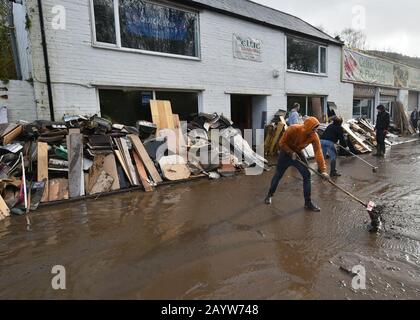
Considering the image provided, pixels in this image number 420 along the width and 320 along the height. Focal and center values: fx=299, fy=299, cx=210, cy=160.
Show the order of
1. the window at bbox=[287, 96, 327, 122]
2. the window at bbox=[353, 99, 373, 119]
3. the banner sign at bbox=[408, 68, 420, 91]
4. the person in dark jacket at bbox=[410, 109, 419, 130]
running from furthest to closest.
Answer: the banner sign at bbox=[408, 68, 420, 91], the person in dark jacket at bbox=[410, 109, 419, 130], the window at bbox=[353, 99, 373, 119], the window at bbox=[287, 96, 327, 122]

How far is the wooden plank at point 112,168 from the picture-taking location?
6.63m

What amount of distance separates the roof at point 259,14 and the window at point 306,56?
1.32ft

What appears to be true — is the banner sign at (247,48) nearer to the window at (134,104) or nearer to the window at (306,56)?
the window at (306,56)

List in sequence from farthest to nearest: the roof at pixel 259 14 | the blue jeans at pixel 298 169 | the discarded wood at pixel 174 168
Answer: the roof at pixel 259 14
the discarded wood at pixel 174 168
the blue jeans at pixel 298 169

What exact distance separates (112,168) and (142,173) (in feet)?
2.27

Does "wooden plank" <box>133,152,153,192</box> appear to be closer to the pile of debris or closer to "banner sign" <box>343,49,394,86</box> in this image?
the pile of debris

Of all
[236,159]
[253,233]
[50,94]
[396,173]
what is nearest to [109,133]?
[50,94]

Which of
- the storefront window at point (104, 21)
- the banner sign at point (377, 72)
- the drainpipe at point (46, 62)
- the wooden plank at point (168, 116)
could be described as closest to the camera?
the drainpipe at point (46, 62)

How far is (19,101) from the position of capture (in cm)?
713

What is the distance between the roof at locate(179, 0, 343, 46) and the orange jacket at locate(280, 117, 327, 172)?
6.57 m

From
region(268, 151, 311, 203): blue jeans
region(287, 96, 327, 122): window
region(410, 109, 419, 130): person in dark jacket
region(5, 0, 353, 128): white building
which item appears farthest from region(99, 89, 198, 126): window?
region(410, 109, 419, 130): person in dark jacket

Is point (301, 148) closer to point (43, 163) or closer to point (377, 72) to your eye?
point (43, 163)

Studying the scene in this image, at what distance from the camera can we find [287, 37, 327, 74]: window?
1338 centimetres

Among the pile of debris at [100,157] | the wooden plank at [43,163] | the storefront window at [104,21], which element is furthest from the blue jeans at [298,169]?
the storefront window at [104,21]
